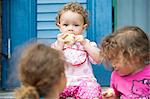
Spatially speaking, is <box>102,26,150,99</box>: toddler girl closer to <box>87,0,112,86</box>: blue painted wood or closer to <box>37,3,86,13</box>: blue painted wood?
<box>87,0,112,86</box>: blue painted wood

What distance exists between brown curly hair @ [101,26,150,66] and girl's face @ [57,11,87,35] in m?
0.42

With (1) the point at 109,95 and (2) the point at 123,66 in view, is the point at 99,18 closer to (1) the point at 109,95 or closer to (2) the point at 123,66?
(1) the point at 109,95

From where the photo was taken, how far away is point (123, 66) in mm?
3178

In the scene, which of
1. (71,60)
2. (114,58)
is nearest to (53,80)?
(114,58)

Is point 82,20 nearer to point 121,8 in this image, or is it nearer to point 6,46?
point 6,46

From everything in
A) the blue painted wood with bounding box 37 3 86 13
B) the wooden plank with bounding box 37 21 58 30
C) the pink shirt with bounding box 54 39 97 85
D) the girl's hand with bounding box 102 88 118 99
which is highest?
the blue painted wood with bounding box 37 3 86 13

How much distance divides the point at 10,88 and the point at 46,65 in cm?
279

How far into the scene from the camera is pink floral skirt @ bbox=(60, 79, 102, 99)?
346 centimetres

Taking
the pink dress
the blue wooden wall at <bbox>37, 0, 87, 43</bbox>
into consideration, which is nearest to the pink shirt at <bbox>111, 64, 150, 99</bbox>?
the pink dress

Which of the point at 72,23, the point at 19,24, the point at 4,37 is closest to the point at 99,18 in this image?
the point at 19,24

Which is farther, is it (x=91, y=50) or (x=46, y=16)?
(x=46, y=16)

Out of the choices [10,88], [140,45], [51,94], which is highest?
[140,45]

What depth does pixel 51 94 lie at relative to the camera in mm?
2623

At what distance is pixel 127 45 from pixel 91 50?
0.42 meters
